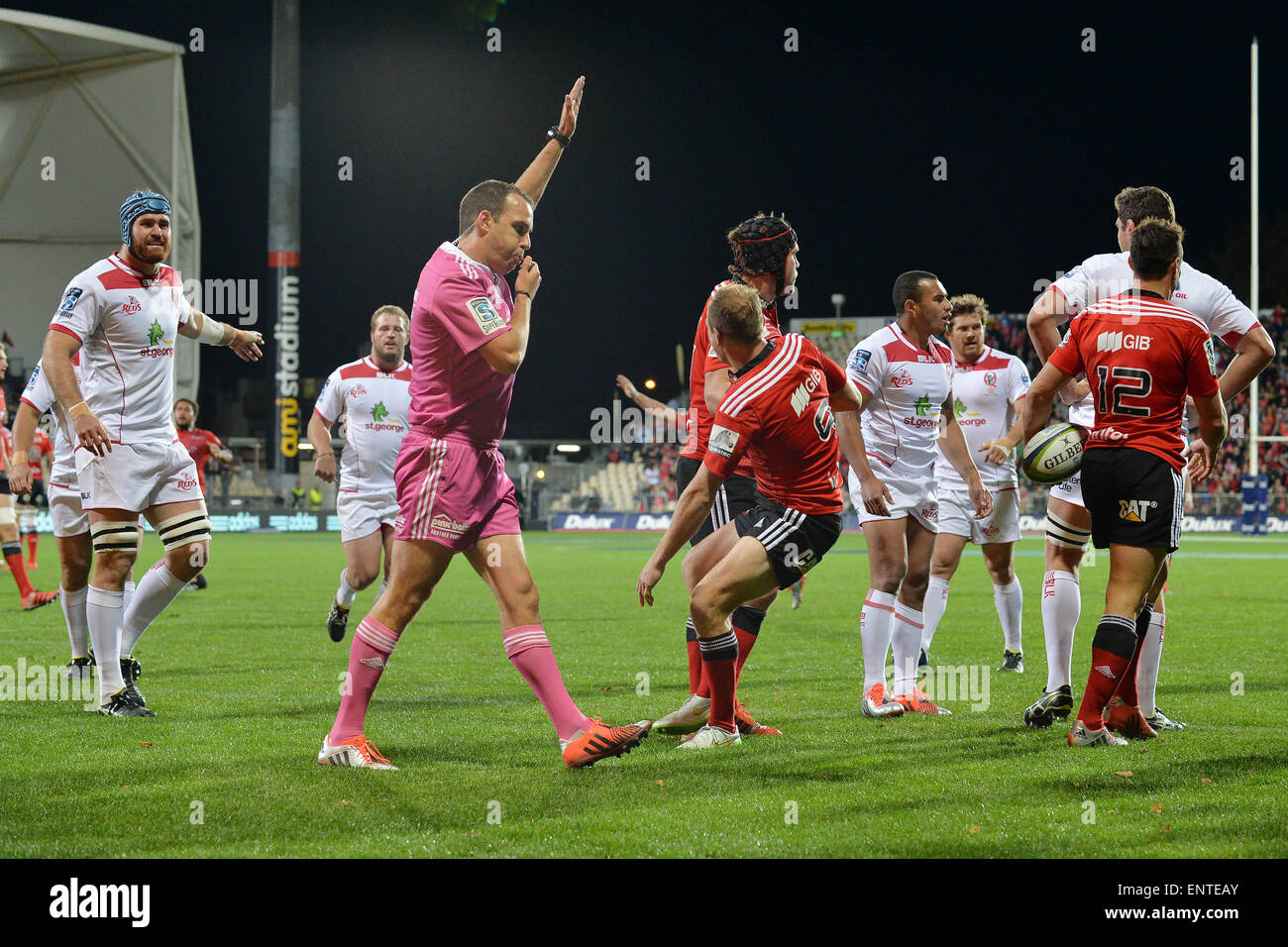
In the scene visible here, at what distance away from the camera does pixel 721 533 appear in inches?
236

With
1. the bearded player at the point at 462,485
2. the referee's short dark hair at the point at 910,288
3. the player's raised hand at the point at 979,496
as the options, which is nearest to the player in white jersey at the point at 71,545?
the bearded player at the point at 462,485

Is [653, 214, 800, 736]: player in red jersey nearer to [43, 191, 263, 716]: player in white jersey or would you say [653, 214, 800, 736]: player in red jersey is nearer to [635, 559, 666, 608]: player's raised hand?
[635, 559, 666, 608]: player's raised hand

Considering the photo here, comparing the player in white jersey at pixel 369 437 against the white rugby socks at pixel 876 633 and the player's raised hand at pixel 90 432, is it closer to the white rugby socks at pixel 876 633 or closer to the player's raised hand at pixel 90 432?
the player's raised hand at pixel 90 432

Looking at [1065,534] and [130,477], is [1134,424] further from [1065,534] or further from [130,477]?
[130,477]

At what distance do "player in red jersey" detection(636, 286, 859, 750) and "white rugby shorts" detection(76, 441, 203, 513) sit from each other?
2.70 m

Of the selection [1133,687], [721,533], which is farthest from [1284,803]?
[721,533]

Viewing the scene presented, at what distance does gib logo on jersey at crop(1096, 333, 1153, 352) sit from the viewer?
525cm

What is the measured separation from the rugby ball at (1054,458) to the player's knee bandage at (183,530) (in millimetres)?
4027

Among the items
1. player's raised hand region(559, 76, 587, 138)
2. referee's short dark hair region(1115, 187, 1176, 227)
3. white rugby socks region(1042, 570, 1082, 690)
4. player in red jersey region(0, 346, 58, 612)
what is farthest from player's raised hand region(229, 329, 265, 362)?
player in red jersey region(0, 346, 58, 612)

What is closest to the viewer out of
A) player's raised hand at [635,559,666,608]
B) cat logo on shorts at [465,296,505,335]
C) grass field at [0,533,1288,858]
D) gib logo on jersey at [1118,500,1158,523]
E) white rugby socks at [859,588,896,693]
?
grass field at [0,533,1288,858]

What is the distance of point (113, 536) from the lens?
6.29m
